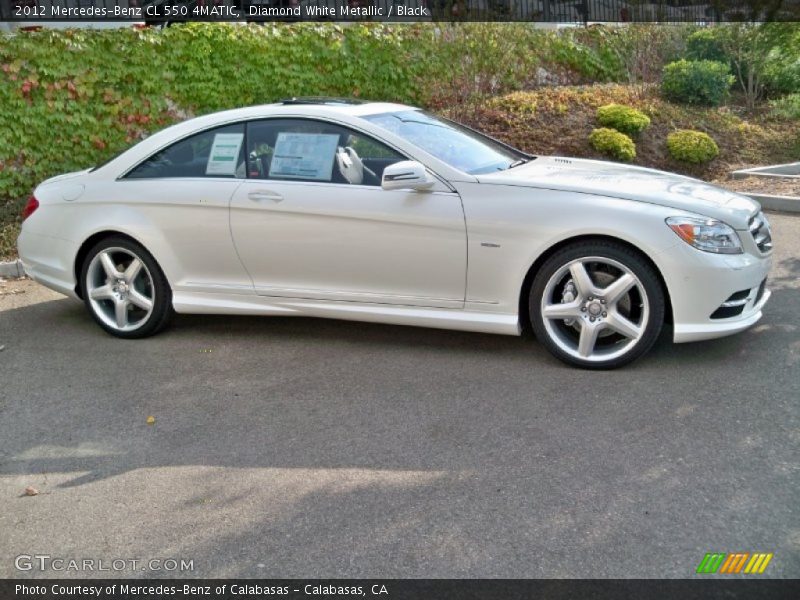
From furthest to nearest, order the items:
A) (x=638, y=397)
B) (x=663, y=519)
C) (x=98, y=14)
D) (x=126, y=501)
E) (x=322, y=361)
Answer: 1. (x=98, y=14)
2. (x=322, y=361)
3. (x=638, y=397)
4. (x=126, y=501)
5. (x=663, y=519)

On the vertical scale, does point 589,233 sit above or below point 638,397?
above

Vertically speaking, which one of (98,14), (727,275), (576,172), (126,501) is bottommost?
(126,501)

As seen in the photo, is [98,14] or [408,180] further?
Answer: [98,14]

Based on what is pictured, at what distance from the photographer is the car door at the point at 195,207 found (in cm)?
613

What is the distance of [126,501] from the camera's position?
4.12 m

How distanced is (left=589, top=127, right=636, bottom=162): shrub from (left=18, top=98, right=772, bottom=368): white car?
18.5 feet

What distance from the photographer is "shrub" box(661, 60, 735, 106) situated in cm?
1398

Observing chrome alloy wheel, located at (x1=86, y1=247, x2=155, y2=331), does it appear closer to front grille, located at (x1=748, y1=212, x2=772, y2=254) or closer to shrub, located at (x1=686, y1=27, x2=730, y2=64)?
front grille, located at (x1=748, y1=212, x2=772, y2=254)

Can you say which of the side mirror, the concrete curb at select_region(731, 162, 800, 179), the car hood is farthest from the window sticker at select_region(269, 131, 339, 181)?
the concrete curb at select_region(731, 162, 800, 179)

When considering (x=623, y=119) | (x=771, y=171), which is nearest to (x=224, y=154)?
(x=623, y=119)

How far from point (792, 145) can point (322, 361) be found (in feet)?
31.6

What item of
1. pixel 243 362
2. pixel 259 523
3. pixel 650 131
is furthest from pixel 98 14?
pixel 259 523

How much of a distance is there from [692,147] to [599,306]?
24.9ft
